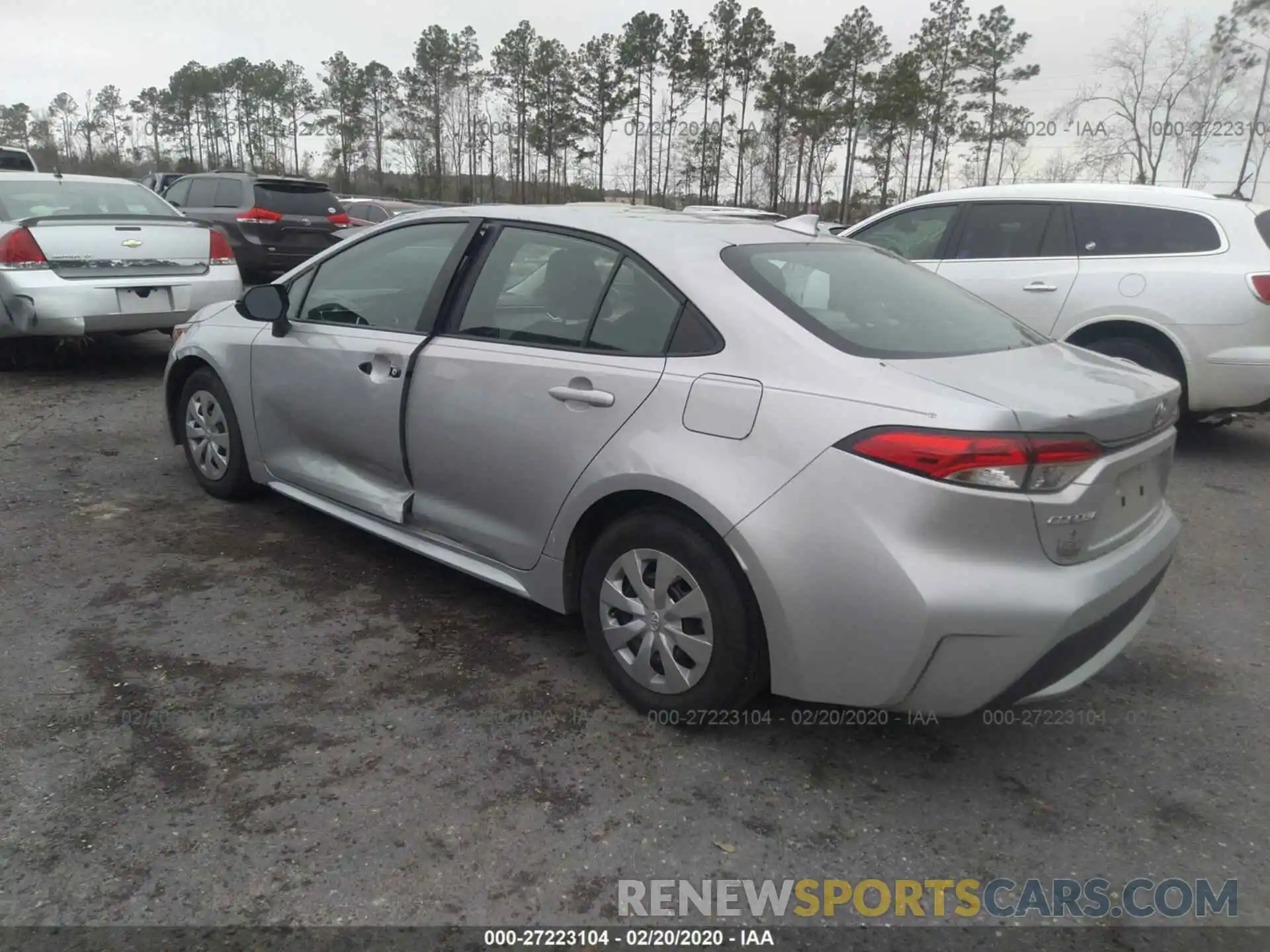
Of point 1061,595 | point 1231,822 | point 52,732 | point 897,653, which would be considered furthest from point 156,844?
point 1231,822

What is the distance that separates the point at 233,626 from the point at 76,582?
87 centimetres

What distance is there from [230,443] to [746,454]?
3071 millimetres

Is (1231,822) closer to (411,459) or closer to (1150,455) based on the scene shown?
(1150,455)

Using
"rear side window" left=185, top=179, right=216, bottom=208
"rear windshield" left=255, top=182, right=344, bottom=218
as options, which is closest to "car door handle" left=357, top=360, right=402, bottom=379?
"rear windshield" left=255, top=182, right=344, bottom=218

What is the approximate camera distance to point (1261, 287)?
5.93m

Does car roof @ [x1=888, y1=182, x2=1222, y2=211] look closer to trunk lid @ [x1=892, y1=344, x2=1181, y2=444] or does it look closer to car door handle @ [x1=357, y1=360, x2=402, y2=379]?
trunk lid @ [x1=892, y1=344, x2=1181, y2=444]

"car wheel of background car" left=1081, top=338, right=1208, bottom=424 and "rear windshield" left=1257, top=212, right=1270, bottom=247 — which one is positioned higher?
"rear windshield" left=1257, top=212, right=1270, bottom=247

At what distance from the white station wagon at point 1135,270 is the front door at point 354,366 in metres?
3.54

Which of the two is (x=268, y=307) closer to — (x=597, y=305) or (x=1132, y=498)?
(x=597, y=305)

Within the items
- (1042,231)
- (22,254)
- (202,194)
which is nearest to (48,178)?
(22,254)

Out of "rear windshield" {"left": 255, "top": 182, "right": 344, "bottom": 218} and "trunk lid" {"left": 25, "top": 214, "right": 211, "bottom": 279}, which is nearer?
"trunk lid" {"left": 25, "top": 214, "right": 211, "bottom": 279}

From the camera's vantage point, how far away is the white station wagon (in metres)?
6.03

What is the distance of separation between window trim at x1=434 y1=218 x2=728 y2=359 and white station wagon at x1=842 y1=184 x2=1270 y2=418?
11.4 feet

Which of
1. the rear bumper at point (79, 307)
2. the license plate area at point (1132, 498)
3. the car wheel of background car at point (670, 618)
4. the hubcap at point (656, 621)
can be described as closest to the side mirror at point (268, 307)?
the car wheel of background car at point (670, 618)
